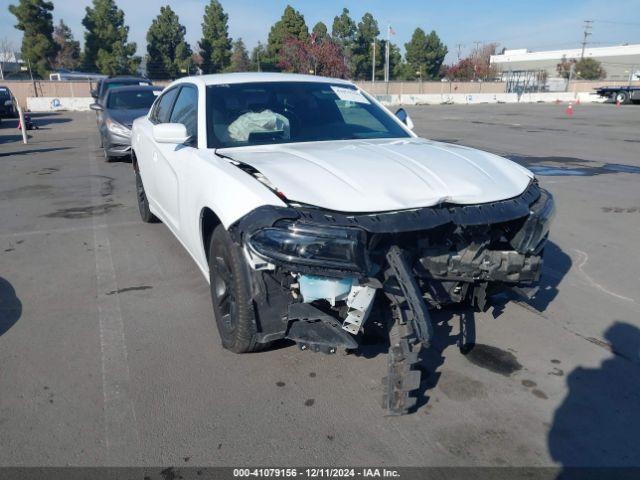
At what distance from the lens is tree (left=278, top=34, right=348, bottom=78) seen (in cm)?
5359

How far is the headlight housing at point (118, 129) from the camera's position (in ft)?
34.6

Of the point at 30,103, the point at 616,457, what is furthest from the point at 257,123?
the point at 30,103

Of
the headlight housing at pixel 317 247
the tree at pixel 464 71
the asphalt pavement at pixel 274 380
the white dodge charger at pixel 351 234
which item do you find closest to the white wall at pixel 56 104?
the asphalt pavement at pixel 274 380

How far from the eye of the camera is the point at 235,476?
7.66ft

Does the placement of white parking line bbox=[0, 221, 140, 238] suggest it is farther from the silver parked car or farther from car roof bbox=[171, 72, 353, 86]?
the silver parked car

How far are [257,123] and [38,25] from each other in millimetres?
47632

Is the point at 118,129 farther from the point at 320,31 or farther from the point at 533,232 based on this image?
the point at 320,31

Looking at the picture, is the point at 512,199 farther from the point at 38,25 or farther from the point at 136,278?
the point at 38,25

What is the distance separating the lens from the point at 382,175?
115 inches

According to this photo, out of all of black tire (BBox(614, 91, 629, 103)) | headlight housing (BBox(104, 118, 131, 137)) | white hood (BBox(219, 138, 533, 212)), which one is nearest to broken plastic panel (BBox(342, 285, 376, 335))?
white hood (BBox(219, 138, 533, 212))

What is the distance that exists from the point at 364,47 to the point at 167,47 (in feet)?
83.3

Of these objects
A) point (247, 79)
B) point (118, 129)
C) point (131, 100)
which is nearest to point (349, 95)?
point (247, 79)

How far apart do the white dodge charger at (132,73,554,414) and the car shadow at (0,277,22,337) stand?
1.39 meters

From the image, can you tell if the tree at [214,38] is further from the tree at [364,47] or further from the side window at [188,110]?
the side window at [188,110]
